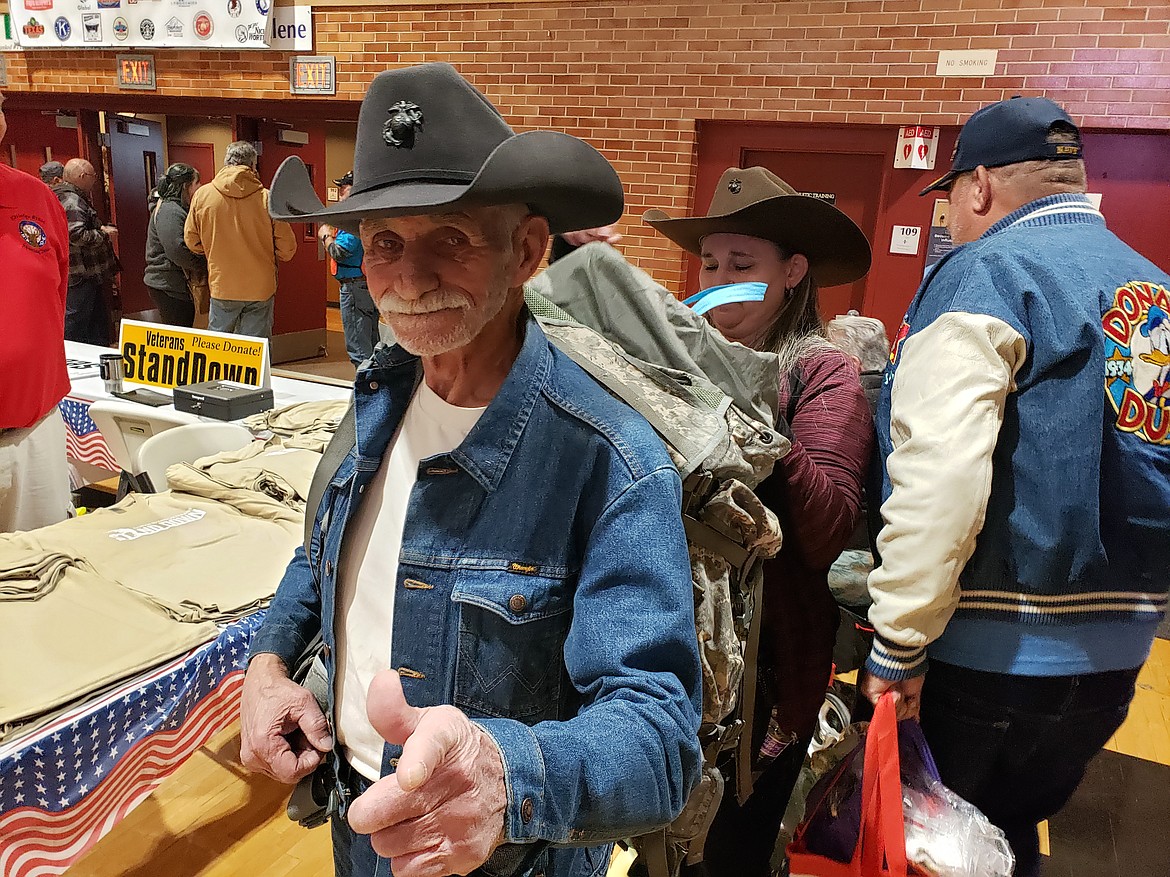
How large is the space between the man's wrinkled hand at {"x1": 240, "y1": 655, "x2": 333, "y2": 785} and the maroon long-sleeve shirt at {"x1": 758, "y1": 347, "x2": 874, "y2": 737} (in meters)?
0.81

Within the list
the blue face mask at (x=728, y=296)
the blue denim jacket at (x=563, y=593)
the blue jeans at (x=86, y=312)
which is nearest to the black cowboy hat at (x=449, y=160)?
the blue denim jacket at (x=563, y=593)

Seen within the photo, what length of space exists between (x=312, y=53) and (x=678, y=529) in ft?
24.1

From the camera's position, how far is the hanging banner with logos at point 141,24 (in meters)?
6.94

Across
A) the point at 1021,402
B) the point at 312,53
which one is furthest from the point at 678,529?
the point at 312,53

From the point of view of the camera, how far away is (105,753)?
1497mm

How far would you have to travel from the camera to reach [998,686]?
148 cm

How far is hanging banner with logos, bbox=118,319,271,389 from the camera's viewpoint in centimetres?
372

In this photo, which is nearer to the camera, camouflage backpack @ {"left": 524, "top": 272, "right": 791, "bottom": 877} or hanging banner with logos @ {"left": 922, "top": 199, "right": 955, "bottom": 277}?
camouflage backpack @ {"left": 524, "top": 272, "right": 791, "bottom": 877}

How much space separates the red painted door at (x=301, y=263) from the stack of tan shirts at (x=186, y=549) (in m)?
6.35

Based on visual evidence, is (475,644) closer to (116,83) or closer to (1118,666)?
(1118,666)

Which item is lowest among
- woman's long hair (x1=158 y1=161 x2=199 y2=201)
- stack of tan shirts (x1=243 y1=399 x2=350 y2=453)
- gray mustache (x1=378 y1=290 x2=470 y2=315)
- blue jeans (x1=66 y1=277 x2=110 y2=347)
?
blue jeans (x1=66 y1=277 x2=110 y2=347)

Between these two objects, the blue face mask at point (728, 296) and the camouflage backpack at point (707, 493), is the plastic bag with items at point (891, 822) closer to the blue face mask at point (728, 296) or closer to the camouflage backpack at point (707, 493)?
the camouflage backpack at point (707, 493)

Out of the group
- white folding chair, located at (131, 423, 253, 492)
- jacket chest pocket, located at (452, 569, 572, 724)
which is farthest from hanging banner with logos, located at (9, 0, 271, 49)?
jacket chest pocket, located at (452, 569, 572, 724)

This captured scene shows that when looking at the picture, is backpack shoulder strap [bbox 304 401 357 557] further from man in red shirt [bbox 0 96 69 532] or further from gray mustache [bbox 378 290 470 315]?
man in red shirt [bbox 0 96 69 532]
